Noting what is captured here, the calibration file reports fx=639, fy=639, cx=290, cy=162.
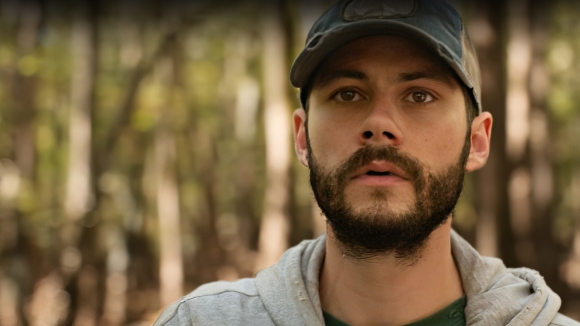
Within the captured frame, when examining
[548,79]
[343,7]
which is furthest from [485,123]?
[548,79]

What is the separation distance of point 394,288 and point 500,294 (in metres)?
0.31

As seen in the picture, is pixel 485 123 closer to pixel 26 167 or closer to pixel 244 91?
pixel 26 167

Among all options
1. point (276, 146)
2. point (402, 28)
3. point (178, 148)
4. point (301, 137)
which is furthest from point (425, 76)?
point (178, 148)

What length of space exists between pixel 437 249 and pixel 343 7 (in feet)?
2.61

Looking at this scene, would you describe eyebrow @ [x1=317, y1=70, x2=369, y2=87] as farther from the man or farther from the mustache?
the mustache

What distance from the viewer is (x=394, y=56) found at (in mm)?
1880

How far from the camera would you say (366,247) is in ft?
6.14

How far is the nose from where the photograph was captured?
1.81 meters

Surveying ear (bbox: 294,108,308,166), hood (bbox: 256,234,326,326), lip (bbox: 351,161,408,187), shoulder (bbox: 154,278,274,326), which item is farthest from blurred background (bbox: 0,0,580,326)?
lip (bbox: 351,161,408,187)

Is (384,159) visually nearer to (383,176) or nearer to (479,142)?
(383,176)

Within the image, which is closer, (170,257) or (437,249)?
(437,249)

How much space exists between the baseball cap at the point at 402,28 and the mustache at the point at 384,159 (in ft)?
0.96

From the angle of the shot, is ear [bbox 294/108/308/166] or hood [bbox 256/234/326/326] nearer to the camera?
hood [bbox 256/234/326/326]

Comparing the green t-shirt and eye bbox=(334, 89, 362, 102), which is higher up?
eye bbox=(334, 89, 362, 102)
